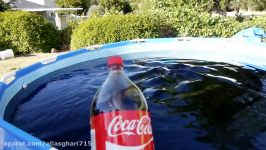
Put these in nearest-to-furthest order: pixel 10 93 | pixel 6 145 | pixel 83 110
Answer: pixel 6 145
pixel 83 110
pixel 10 93

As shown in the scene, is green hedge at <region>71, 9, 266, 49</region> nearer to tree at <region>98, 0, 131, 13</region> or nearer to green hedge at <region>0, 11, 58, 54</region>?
green hedge at <region>0, 11, 58, 54</region>

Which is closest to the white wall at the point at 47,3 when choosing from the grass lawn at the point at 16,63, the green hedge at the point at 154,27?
the grass lawn at the point at 16,63

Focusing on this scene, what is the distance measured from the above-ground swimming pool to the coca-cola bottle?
2.71 ft

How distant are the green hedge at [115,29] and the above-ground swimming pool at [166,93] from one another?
1838 millimetres

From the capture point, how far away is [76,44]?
41.5ft

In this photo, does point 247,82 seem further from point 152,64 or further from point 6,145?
point 6,145

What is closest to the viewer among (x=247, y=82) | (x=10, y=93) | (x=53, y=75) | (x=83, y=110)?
(x=83, y=110)

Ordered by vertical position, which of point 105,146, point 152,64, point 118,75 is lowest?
point 152,64

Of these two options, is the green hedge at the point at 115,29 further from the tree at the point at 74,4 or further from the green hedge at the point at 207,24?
the tree at the point at 74,4

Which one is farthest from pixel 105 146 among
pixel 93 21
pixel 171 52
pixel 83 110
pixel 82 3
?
pixel 82 3

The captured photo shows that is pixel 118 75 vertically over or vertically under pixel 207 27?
over

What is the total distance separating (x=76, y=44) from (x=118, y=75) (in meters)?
11.1

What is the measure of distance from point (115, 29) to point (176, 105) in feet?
22.4

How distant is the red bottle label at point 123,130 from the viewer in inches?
64.6
